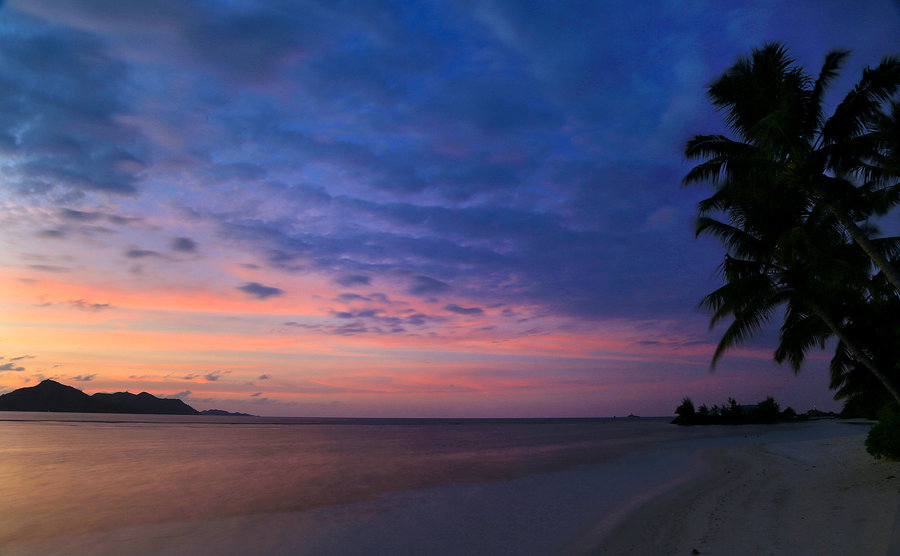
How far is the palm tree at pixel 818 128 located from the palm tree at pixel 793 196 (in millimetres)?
28

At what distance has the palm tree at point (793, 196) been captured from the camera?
1204 centimetres

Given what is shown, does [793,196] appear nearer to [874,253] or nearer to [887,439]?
[874,253]

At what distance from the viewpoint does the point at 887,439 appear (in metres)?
13.1

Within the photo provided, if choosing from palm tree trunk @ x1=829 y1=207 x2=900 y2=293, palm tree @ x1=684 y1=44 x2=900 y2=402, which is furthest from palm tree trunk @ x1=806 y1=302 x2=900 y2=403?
palm tree trunk @ x1=829 y1=207 x2=900 y2=293

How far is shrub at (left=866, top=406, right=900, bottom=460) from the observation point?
12938mm

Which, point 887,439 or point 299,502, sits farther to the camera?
point 299,502

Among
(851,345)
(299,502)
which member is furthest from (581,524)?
(851,345)

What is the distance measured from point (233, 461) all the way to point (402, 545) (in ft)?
66.8

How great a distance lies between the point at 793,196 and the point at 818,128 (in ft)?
9.81

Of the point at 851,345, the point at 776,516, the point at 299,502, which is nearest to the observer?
the point at 776,516

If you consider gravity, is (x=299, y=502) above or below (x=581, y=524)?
below

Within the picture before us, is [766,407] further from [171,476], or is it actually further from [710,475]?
[171,476]

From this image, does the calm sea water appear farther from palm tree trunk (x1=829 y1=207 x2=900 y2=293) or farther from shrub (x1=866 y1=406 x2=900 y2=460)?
palm tree trunk (x1=829 y1=207 x2=900 y2=293)

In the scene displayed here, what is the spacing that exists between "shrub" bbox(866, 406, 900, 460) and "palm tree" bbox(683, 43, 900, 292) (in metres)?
4.70
